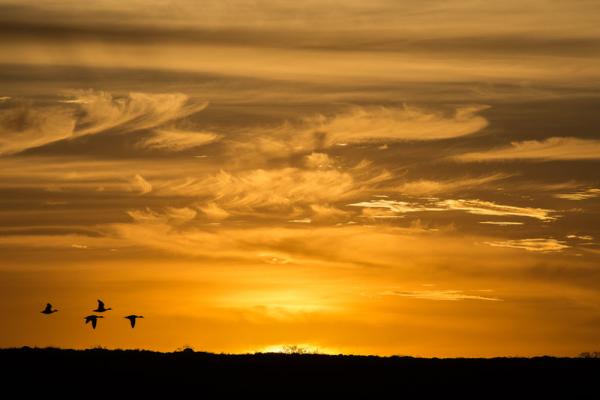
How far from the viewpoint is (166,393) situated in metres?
67.8

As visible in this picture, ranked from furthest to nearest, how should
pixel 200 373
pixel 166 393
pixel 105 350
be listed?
pixel 105 350 < pixel 200 373 < pixel 166 393

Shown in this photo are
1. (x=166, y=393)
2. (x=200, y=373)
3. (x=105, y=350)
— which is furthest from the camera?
(x=105, y=350)

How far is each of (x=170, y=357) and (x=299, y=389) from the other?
9.31 metres

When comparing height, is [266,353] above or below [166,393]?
above

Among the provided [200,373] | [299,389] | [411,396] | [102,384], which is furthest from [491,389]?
[102,384]

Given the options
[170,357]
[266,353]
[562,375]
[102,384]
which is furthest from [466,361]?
[102,384]

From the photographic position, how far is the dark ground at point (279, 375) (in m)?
69.1

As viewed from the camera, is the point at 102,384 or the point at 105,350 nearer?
the point at 102,384

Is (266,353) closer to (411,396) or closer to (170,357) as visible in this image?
(170,357)

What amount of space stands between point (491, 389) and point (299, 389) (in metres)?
9.90

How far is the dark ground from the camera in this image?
2721 inches

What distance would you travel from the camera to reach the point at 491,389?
71.6 metres

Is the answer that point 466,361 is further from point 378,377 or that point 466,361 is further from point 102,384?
point 102,384

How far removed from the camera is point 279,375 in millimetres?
72625
